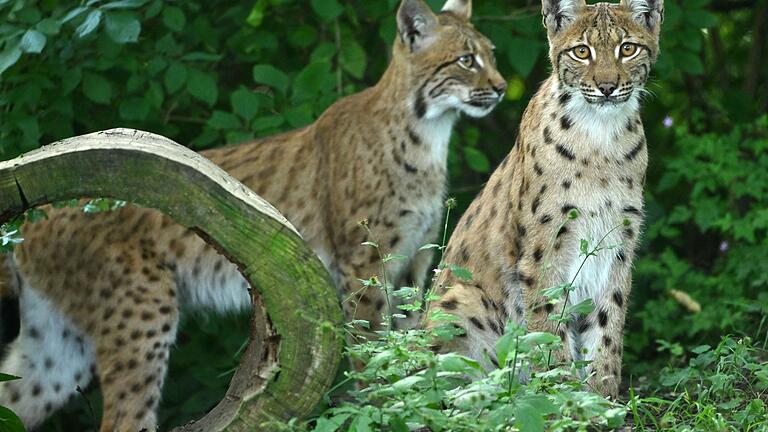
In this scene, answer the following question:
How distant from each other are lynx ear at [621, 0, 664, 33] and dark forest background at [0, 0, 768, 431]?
1.07 metres

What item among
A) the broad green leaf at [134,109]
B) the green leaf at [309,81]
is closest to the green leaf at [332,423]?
the broad green leaf at [134,109]

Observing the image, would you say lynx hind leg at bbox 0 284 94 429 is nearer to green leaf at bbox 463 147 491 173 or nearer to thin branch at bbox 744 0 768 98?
green leaf at bbox 463 147 491 173

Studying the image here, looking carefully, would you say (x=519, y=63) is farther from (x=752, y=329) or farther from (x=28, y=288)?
(x=28, y=288)

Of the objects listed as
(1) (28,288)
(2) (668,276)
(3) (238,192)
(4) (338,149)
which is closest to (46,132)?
(1) (28,288)

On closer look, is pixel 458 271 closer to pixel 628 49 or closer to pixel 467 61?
pixel 628 49

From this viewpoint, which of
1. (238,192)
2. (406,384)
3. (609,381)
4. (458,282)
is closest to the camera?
(406,384)

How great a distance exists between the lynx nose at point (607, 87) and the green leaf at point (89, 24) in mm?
2400

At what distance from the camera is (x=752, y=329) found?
6.84m

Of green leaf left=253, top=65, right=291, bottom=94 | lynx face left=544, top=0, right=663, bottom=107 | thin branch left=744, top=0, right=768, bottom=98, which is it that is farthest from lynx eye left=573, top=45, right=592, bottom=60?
thin branch left=744, top=0, right=768, bottom=98

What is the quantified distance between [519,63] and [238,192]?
3.35 metres

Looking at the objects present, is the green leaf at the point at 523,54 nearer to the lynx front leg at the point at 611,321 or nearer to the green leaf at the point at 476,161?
the green leaf at the point at 476,161

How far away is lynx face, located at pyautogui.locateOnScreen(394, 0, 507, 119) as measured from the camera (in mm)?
6898

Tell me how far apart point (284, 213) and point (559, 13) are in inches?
86.9

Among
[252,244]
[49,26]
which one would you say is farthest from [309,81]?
[252,244]
